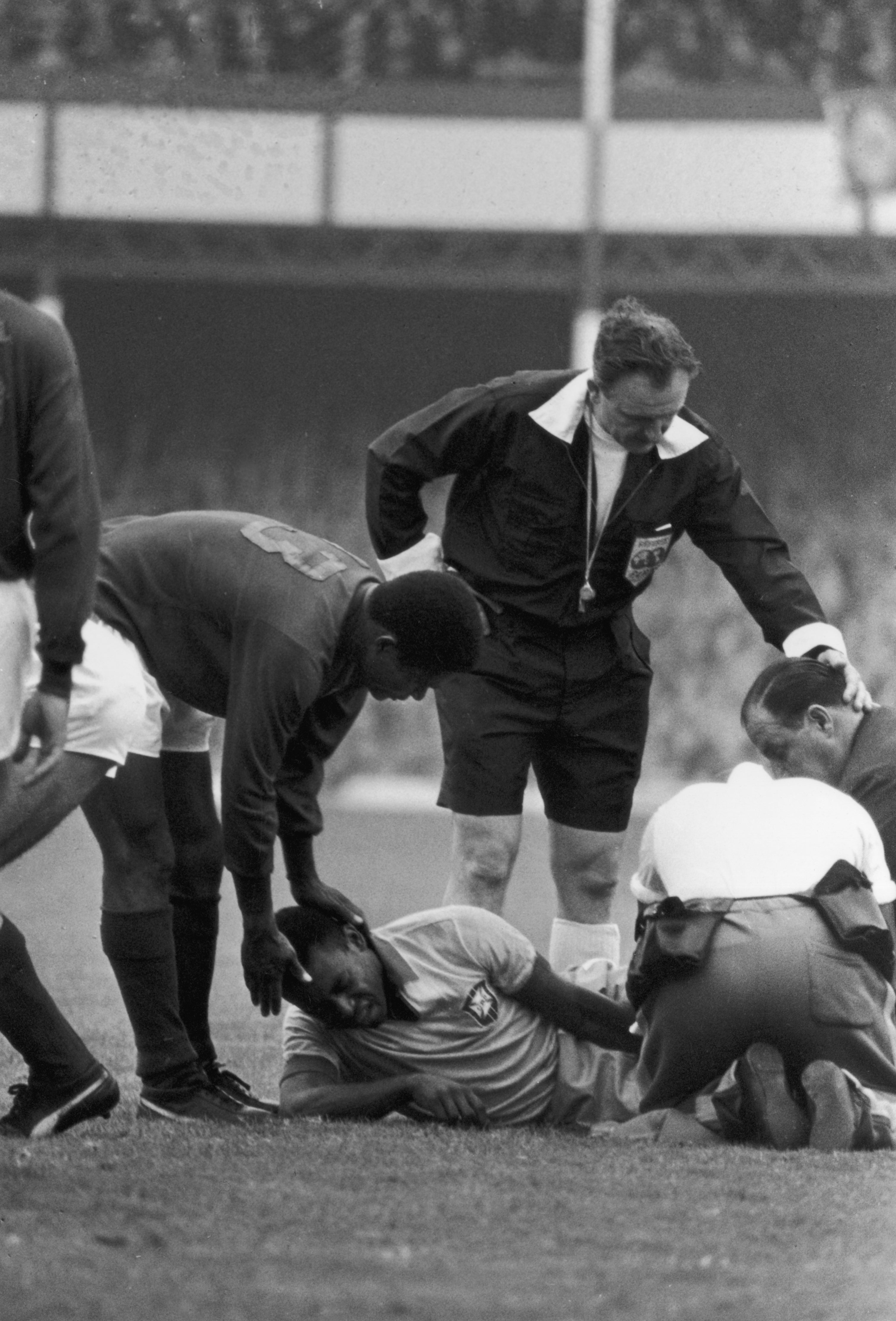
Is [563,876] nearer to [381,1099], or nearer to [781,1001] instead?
[381,1099]

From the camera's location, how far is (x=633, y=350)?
4586 mm

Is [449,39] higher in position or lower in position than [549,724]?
higher

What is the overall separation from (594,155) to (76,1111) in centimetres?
1573

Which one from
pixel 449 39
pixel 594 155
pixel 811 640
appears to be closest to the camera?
pixel 811 640

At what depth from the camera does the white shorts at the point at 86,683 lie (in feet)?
11.3

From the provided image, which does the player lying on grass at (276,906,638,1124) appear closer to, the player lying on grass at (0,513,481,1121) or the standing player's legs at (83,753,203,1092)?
the player lying on grass at (0,513,481,1121)

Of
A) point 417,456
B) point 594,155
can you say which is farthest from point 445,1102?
point 594,155

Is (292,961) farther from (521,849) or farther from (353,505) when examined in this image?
(353,505)

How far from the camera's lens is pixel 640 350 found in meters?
4.57

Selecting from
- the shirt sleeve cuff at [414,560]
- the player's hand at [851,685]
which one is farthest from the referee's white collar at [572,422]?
the player's hand at [851,685]

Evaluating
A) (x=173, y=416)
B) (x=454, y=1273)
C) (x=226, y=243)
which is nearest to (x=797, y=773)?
(x=454, y=1273)

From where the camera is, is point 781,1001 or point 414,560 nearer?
point 781,1001

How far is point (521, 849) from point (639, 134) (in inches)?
360

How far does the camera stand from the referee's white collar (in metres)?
4.85
